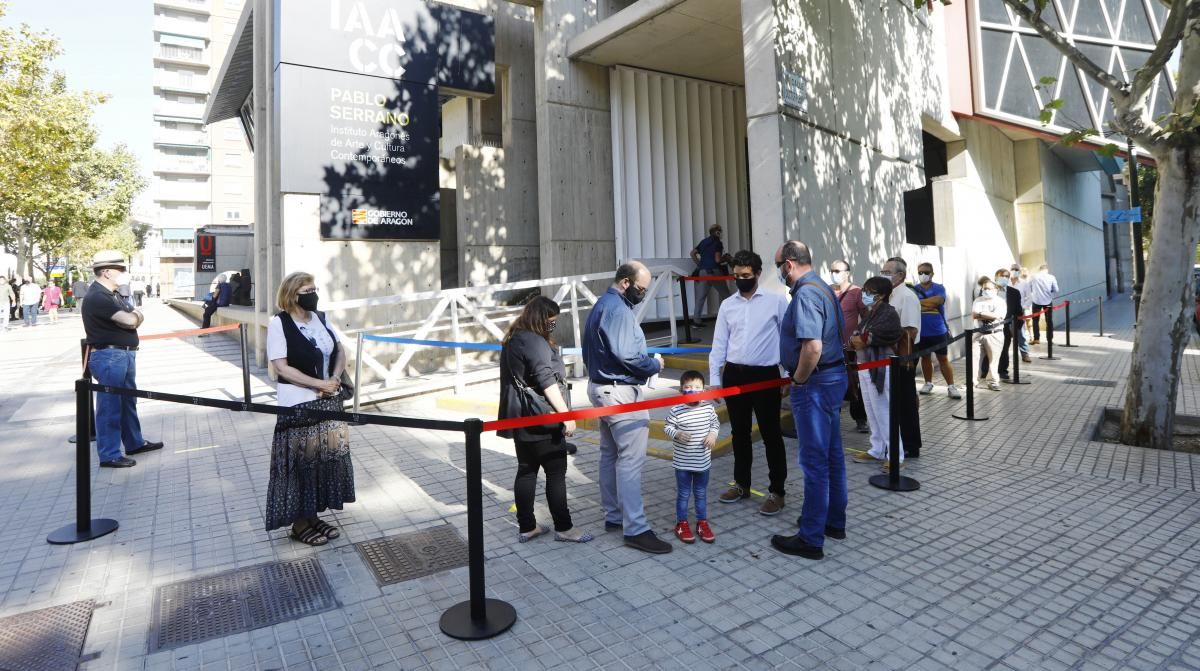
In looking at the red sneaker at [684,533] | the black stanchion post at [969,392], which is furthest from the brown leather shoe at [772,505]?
the black stanchion post at [969,392]

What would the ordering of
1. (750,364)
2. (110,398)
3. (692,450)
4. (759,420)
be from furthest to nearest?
(110,398)
(759,420)
(750,364)
(692,450)

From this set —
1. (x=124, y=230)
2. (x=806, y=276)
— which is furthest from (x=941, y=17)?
(x=124, y=230)

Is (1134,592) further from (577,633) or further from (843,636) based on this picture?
(577,633)

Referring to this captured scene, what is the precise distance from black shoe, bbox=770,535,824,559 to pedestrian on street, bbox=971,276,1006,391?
6.03m

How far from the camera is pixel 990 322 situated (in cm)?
899

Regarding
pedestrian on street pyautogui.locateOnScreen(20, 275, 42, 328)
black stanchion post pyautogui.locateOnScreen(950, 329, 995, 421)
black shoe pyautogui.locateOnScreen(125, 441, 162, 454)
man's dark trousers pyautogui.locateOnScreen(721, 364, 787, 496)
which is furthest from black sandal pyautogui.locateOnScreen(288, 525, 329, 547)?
pedestrian on street pyautogui.locateOnScreen(20, 275, 42, 328)

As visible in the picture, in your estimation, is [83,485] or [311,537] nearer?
[311,537]

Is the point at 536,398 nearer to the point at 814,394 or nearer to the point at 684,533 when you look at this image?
the point at 684,533

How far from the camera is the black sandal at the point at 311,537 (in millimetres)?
4051

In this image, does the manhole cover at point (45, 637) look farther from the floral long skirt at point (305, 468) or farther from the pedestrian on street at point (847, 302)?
the pedestrian on street at point (847, 302)

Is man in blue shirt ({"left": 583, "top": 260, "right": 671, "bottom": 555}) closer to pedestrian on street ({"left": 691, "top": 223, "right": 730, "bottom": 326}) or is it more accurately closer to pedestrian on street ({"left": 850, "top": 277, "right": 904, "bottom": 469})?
pedestrian on street ({"left": 850, "top": 277, "right": 904, "bottom": 469})

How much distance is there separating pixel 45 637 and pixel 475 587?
203cm

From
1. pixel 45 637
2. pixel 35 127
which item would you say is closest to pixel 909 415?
pixel 45 637

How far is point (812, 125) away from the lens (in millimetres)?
7660
